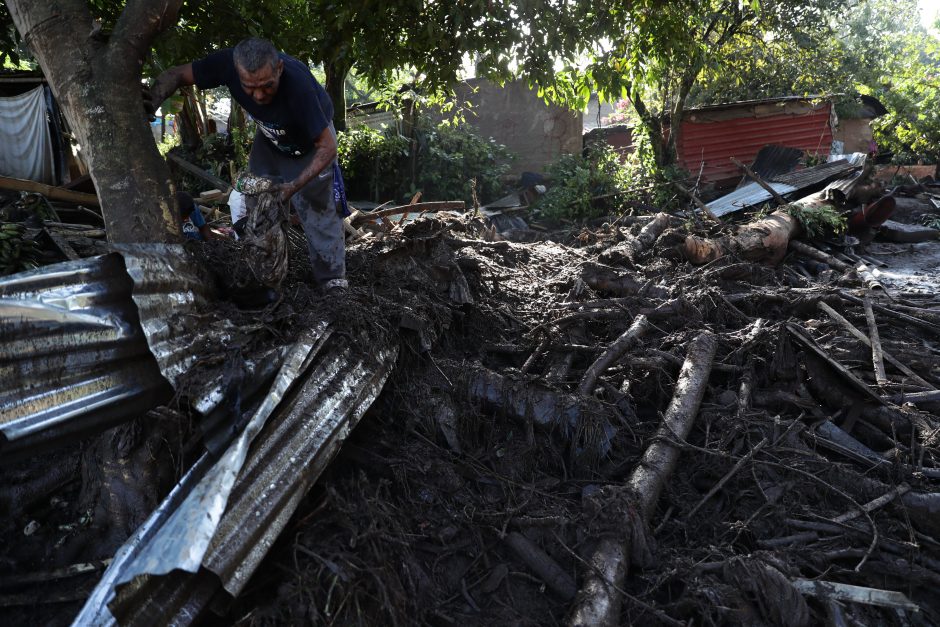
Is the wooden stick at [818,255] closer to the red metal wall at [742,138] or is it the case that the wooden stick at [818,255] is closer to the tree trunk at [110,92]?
the red metal wall at [742,138]

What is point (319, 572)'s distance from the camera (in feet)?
7.80

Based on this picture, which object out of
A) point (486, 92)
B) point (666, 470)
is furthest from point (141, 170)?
point (486, 92)

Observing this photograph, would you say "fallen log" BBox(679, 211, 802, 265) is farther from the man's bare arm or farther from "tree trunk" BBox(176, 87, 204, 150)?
"tree trunk" BBox(176, 87, 204, 150)

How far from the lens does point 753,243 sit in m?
7.07

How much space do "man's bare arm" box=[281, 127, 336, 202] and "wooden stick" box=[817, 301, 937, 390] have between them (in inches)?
168

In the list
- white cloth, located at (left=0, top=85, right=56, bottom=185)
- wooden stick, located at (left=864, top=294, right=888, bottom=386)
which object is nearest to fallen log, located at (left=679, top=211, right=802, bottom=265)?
wooden stick, located at (left=864, top=294, right=888, bottom=386)

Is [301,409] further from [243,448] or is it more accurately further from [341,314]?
[341,314]

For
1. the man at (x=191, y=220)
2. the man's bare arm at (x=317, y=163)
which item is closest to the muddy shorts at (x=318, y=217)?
the man's bare arm at (x=317, y=163)

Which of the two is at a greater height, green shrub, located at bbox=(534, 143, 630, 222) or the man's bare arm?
the man's bare arm

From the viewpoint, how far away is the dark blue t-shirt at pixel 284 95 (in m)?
3.54

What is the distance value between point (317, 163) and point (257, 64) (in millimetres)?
615

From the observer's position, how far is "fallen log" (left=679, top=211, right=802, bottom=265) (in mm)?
6719

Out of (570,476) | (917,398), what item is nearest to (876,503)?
(917,398)

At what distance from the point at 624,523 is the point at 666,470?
0.58 metres
